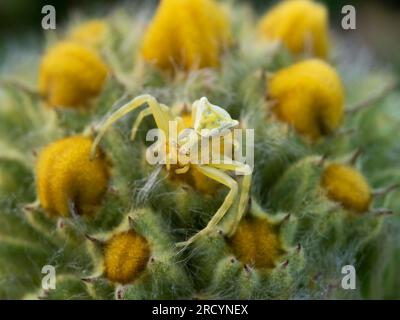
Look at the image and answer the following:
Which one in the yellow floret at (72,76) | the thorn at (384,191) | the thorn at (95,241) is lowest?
the thorn at (95,241)

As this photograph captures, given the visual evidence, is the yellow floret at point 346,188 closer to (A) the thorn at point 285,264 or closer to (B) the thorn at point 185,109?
(A) the thorn at point 285,264

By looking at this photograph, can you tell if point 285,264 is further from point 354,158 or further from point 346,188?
point 354,158

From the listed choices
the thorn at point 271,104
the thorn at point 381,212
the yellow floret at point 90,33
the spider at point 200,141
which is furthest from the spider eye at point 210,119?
the yellow floret at point 90,33
